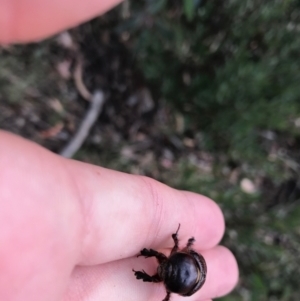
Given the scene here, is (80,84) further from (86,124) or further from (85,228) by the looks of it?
(85,228)

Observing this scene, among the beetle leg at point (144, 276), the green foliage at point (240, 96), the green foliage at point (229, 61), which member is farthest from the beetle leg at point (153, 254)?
the green foliage at point (229, 61)

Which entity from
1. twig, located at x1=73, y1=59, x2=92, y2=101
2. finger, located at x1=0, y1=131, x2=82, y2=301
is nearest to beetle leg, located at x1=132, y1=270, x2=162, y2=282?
finger, located at x1=0, y1=131, x2=82, y2=301

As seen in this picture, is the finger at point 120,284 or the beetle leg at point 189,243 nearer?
the finger at point 120,284

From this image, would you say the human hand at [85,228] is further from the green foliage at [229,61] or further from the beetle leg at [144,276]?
the green foliage at [229,61]

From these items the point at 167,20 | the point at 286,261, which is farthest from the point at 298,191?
the point at 167,20

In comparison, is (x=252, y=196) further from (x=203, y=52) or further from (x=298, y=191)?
(x=203, y=52)

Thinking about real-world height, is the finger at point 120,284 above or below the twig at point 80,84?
below

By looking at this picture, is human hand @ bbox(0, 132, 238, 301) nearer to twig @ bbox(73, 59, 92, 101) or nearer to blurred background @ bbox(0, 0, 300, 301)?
blurred background @ bbox(0, 0, 300, 301)
